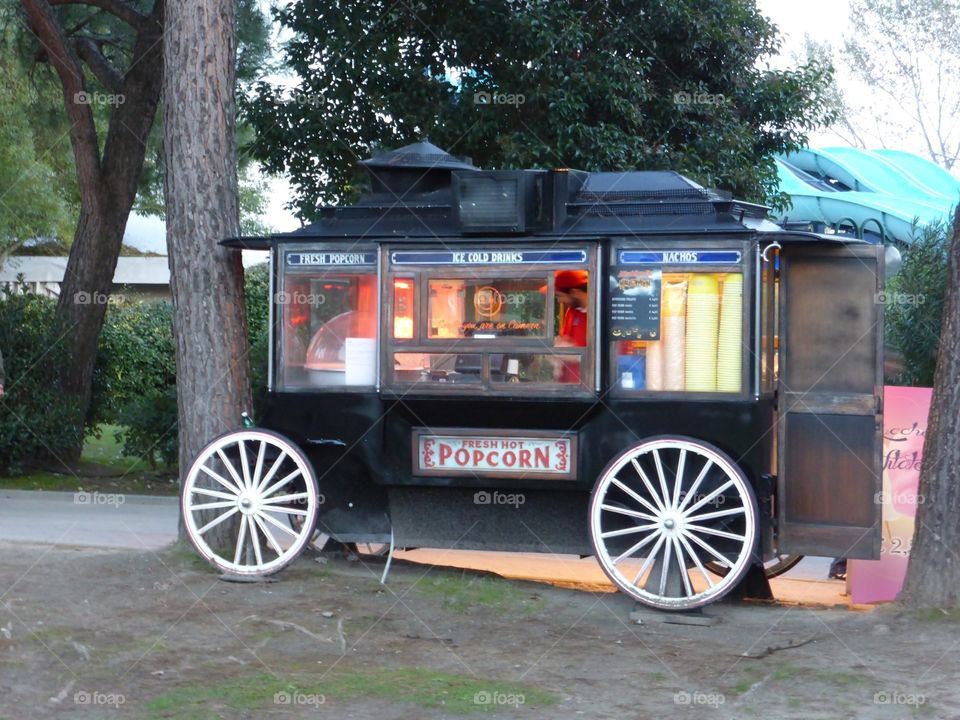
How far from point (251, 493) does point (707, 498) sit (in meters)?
2.86

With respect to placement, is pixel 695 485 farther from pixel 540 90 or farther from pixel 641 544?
pixel 540 90

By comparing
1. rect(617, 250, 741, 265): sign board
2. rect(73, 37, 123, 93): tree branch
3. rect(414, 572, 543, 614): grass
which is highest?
rect(73, 37, 123, 93): tree branch

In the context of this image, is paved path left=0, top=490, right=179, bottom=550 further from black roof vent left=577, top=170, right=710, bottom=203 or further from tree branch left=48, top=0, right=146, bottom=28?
tree branch left=48, top=0, right=146, bottom=28

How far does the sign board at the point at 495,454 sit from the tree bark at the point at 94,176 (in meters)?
9.54

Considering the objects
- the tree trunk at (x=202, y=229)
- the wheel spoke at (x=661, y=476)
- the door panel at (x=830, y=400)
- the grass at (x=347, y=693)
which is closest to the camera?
the grass at (x=347, y=693)

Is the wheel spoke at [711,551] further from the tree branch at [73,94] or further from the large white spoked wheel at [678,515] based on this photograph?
the tree branch at [73,94]

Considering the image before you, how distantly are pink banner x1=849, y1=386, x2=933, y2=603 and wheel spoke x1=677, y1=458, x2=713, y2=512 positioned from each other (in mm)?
1702

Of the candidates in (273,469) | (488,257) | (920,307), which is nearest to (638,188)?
(488,257)

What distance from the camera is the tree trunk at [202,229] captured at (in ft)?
27.9

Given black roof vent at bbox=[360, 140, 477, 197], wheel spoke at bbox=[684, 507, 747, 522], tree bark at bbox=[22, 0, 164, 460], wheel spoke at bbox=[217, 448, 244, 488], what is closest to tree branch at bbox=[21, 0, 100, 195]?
tree bark at bbox=[22, 0, 164, 460]

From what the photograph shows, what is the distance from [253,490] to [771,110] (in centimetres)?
870

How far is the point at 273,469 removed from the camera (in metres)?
7.68

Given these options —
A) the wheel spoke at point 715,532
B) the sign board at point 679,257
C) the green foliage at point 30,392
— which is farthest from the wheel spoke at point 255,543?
the green foliage at point 30,392

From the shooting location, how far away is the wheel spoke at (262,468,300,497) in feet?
25.0
